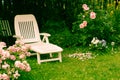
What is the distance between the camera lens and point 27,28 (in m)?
11.3

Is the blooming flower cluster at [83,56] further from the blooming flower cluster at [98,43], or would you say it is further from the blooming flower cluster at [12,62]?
the blooming flower cluster at [12,62]

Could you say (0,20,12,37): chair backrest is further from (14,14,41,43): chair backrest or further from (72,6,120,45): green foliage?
(72,6,120,45): green foliage

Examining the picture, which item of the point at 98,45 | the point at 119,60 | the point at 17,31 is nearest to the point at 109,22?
the point at 98,45

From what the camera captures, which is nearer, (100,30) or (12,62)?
(12,62)

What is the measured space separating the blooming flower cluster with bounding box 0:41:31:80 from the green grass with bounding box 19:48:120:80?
85 cm

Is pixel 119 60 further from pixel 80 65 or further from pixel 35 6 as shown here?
pixel 35 6

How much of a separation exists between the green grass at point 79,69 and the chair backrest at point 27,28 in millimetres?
762

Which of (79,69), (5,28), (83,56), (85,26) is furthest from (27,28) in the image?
(79,69)

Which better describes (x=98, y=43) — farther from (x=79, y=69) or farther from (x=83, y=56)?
(x=79, y=69)

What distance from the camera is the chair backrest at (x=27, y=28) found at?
1120cm

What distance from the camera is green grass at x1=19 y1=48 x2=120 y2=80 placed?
8.52 m

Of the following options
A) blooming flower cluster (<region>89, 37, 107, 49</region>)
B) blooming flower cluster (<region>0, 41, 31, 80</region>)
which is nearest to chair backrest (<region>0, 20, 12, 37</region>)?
blooming flower cluster (<region>89, 37, 107, 49</region>)

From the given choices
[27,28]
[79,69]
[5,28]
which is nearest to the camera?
[79,69]

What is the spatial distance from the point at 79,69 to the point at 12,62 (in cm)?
241
